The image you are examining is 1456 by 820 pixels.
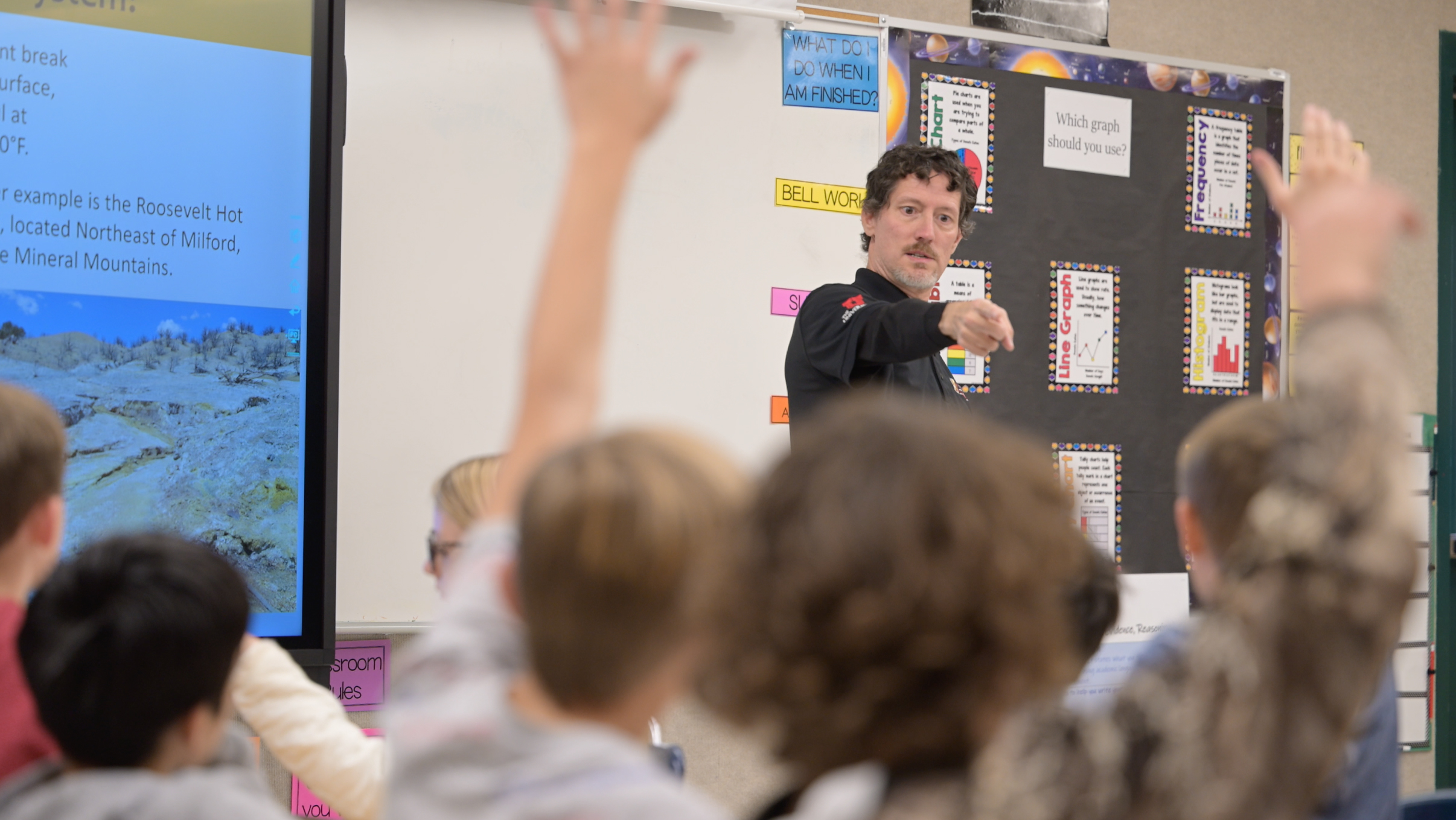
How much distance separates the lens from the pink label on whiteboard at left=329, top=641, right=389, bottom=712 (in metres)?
2.70

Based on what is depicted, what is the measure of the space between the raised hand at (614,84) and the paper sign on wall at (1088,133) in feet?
8.76

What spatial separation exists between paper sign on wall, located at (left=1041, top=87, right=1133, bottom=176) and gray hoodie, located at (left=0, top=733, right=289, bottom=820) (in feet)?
9.67

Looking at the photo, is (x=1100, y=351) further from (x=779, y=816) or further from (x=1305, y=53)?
(x=779, y=816)

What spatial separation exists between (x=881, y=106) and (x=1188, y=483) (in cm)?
229

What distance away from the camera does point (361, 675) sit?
2.72 metres

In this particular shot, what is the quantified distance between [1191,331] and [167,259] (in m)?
2.73

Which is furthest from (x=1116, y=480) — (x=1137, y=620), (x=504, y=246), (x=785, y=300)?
(x=504, y=246)

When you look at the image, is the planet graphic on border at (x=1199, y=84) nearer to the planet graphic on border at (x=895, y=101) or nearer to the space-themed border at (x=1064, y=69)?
the space-themed border at (x=1064, y=69)

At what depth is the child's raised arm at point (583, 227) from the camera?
870 mm

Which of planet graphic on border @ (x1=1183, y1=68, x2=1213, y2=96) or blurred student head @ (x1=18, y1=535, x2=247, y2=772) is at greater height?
planet graphic on border @ (x1=1183, y1=68, x2=1213, y2=96)

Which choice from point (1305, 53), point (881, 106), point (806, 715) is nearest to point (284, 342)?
point (881, 106)

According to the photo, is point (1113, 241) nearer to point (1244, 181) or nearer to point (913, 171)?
point (1244, 181)

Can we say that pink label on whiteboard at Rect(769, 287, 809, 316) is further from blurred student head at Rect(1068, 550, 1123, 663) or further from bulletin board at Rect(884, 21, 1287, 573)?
blurred student head at Rect(1068, 550, 1123, 663)

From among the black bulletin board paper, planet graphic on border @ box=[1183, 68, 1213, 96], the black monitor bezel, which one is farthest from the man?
planet graphic on border @ box=[1183, 68, 1213, 96]
